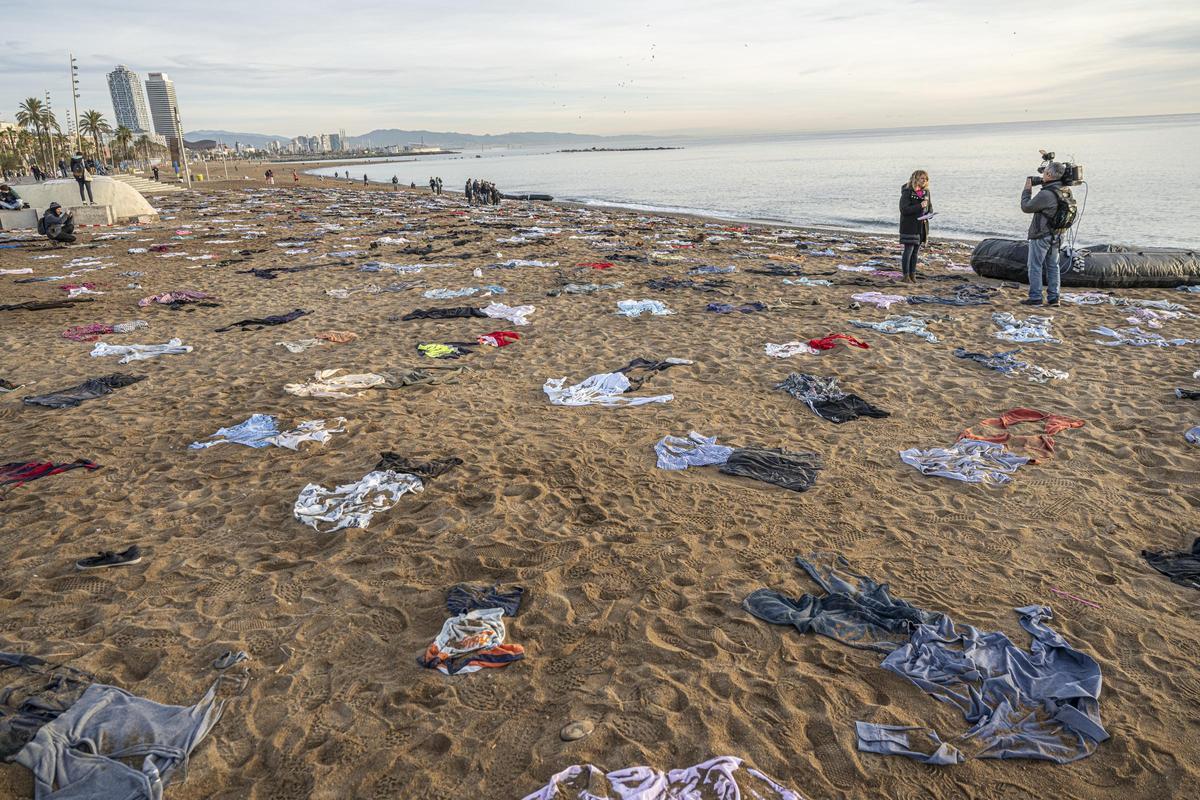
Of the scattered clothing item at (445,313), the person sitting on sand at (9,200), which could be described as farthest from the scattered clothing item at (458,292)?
the person sitting on sand at (9,200)

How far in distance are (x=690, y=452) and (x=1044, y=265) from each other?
28.5 feet

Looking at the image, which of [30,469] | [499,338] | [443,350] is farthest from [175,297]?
[30,469]

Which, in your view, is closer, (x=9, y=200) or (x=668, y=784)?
(x=668, y=784)

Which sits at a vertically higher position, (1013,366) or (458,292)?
(458,292)

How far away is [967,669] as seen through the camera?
10.0 feet

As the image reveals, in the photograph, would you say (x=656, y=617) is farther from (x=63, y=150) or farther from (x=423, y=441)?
(x=63, y=150)

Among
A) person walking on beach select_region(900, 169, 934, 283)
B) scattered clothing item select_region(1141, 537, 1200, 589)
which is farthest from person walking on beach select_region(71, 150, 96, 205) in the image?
scattered clothing item select_region(1141, 537, 1200, 589)

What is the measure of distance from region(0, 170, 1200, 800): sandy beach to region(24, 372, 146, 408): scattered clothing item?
18 centimetres

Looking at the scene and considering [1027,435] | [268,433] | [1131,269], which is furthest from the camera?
[1131,269]

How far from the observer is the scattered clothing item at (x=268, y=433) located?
222 inches

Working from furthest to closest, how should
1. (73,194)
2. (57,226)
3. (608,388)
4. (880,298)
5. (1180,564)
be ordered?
(73,194), (57,226), (880,298), (608,388), (1180,564)

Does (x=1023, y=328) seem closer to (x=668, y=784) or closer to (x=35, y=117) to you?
(x=668, y=784)

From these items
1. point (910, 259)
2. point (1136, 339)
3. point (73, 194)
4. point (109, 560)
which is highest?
point (73, 194)

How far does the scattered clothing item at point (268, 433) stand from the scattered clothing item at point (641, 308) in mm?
5333
